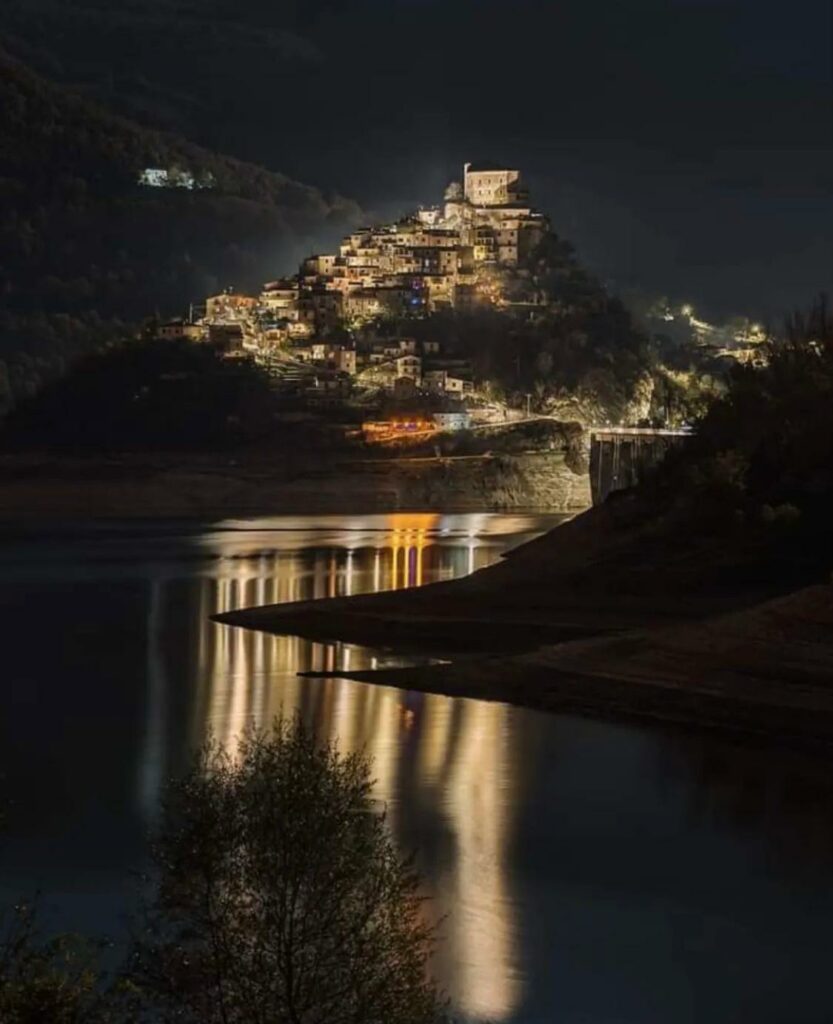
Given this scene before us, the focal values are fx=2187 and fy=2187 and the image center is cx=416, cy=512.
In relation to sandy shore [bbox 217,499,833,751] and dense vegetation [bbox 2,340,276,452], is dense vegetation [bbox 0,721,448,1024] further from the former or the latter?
dense vegetation [bbox 2,340,276,452]

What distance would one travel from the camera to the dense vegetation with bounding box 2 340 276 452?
149000 millimetres

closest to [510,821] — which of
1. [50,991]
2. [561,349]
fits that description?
[50,991]

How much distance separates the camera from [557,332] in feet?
515

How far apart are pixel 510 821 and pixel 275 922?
13.2 meters

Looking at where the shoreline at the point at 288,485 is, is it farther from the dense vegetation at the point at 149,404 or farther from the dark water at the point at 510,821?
the dark water at the point at 510,821

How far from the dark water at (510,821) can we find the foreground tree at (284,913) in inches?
163

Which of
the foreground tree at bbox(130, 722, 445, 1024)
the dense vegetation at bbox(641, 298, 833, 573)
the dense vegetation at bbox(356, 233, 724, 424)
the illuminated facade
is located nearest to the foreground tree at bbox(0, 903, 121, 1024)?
the foreground tree at bbox(130, 722, 445, 1024)

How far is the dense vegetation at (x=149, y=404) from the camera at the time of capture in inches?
5866

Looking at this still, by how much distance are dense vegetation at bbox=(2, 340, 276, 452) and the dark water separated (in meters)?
97.2

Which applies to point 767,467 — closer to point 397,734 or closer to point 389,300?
point 397,734

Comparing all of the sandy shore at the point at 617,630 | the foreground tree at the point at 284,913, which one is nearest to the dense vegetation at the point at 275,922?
the foreground tree at the point at 284,913

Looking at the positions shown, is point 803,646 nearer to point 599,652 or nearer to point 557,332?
point 599,652

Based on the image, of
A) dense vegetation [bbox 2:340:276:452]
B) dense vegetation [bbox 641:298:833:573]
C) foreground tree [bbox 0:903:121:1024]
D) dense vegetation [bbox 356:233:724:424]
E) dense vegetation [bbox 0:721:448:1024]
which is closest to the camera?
foreground tree [bbox 0:903:121:1024]

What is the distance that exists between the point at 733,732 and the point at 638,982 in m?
13.8
